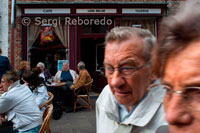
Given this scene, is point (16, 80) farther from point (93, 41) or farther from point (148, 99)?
point (93, 41)

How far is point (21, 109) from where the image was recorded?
3006 mm

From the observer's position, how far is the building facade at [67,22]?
25.8ft

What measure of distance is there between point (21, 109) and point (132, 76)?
233 cm

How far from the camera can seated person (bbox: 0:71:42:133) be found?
293 cm

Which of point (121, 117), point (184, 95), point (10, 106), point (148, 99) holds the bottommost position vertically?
point (10, 106)

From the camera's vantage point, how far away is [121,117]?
4.39ft

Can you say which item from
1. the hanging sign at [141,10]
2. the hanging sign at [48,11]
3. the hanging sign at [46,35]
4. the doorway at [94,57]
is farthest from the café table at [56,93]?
the hanging sign at [141,10]

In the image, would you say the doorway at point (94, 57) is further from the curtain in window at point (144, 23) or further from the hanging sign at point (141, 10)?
the hanging sign at point (141, 10)

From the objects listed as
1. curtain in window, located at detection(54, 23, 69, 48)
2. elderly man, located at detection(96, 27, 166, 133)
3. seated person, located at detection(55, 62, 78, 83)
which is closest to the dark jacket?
seated person, located at detection(55, 62, 78, 83)

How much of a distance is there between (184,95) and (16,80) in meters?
3.26

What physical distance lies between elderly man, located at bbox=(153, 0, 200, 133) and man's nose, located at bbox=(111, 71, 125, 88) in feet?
1.63

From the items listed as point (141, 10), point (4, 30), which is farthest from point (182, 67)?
point (4, 30)

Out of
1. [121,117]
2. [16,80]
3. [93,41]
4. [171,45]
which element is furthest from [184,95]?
[93,41]

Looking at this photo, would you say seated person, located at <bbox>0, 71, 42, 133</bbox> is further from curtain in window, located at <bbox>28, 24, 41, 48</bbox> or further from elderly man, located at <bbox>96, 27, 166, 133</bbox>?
curtain in window, located at <bbox>28, 24, 41, 48</bbox>
